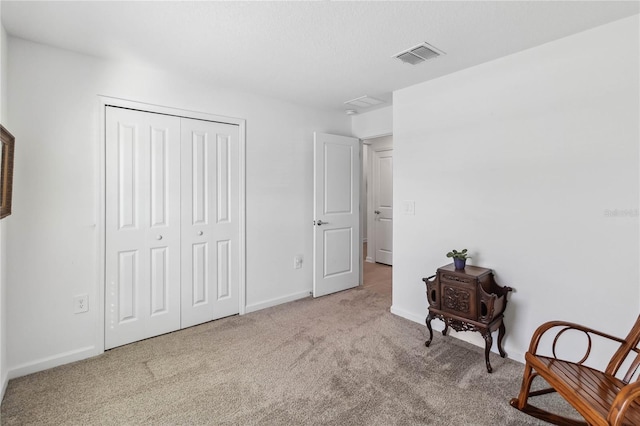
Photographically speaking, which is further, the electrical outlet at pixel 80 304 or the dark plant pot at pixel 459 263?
the dark plant pot at pixel 459 263

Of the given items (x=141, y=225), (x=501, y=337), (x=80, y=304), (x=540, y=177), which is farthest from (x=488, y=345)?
(x=80, y=304)

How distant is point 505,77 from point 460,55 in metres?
0.41

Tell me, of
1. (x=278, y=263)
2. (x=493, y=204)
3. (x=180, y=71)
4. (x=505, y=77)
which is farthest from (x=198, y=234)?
(x=505, y=77)

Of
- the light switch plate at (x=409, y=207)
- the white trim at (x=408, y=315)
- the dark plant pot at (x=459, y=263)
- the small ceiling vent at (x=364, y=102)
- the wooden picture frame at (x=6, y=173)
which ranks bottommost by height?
the white trim at (x=408, y=315)

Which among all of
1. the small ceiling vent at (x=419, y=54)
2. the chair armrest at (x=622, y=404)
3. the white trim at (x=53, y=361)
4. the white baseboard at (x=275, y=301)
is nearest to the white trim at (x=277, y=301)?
the white baseboard at (x=275, y=301)

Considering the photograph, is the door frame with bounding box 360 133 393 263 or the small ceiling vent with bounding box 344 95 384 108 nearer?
the small ceiling vent with bounding box 344 95 384 108

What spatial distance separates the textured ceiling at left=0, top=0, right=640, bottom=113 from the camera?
1833 millimetres

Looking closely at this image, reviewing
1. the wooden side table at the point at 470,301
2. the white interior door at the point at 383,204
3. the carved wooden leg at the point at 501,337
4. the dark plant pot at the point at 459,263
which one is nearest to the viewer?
the wooden side table at the point at 470,301

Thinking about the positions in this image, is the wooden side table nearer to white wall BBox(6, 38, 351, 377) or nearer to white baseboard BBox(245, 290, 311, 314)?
white baseboard BBox(245, 290, 311, 314)

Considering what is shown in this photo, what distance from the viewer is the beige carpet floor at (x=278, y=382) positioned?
180cm

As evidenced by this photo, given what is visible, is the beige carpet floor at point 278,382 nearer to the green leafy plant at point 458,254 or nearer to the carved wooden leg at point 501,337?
the carved wooden leg at point 501,337

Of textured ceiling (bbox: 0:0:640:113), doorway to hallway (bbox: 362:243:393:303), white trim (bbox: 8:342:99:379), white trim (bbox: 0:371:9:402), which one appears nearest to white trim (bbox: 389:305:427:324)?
doorway to hallway (bbox: 362:243:393:303)

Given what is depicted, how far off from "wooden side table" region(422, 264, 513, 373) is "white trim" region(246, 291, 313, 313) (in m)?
1.66

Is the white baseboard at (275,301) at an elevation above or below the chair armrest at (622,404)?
below
